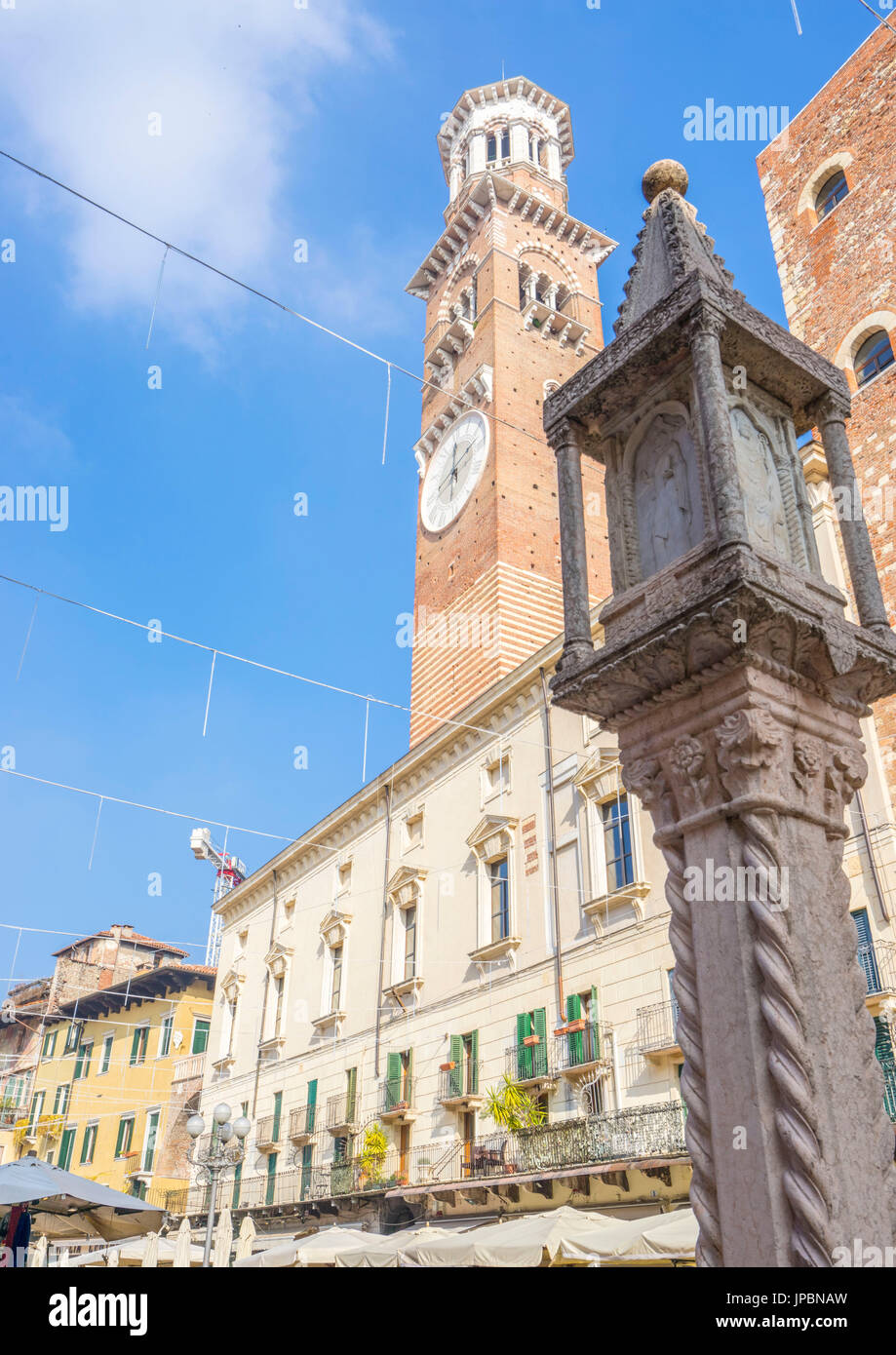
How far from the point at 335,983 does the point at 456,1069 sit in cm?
738

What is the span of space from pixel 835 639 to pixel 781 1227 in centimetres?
270

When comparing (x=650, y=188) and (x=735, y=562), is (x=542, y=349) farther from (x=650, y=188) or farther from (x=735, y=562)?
(x=735, y=562)

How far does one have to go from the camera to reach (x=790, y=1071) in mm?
4359

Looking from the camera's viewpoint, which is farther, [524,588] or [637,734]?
[524,588]

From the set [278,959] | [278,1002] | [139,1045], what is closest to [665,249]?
[278,959]

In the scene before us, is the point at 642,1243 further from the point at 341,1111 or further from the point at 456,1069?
the point at 341,1111

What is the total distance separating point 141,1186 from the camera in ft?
120

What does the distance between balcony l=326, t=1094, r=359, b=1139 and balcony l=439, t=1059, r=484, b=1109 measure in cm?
Result: 407

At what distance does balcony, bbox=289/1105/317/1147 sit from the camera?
26.6m

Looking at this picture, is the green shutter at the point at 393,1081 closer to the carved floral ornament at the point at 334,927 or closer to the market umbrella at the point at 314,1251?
the market umbrella at the point at 314,1251

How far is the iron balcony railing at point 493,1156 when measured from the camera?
50.5 ft

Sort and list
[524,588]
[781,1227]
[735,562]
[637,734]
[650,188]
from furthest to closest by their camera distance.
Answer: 1. [524,588]
2. [650,188]
3. [637,734]
4. [735,562]
5. [781,1227]
